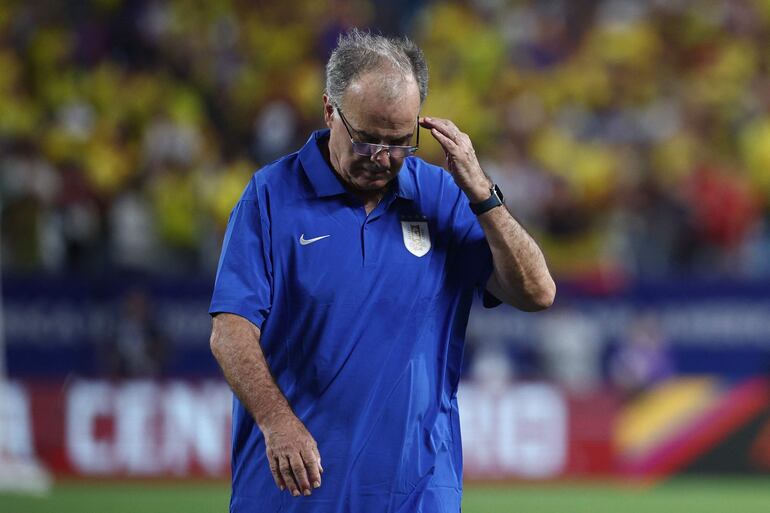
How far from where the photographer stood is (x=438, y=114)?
15.9 metres

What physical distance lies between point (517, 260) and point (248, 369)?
90 centimetres

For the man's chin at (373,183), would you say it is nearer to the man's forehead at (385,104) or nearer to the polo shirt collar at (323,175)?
the polo shirt collar at (323,175)

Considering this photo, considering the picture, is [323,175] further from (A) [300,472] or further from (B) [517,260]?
(A) [300,472]

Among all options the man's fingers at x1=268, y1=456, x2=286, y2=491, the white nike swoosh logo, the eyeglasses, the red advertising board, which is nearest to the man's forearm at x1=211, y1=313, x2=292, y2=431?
the man's fingers at x1=268, y1=456, x2=286, y2=491

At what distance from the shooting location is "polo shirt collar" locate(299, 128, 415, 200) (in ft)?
13.8

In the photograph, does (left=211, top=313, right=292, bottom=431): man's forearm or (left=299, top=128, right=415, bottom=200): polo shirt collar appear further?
(left=299, top=128, right=415, bottom=200): polo shirt collar

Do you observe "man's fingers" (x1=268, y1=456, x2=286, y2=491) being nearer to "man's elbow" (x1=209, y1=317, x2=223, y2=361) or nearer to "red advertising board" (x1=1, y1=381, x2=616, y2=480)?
"man's elbow" (x1=209, y1=317, x2=223, y2=361)

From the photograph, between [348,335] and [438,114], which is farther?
[438,114]

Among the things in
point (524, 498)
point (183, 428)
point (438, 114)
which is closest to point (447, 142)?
point (524, 498)

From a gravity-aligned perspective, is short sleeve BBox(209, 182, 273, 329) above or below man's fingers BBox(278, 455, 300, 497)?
above

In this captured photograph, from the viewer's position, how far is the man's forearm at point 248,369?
3.85m

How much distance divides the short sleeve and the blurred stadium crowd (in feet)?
33.3

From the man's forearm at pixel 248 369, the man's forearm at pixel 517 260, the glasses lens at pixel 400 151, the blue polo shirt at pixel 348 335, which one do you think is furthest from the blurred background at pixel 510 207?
the glasses lens at pixel 400 151

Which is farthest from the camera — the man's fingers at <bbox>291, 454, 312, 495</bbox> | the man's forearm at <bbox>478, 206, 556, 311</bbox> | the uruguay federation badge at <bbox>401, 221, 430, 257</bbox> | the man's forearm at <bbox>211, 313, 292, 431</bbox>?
the uruguay federation badge at <bbox>401, 221, 430, 257</bbox>
